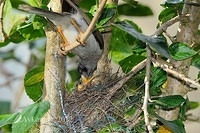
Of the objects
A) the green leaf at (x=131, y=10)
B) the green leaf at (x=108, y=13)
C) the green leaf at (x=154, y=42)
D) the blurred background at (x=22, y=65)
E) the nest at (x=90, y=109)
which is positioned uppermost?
the green leaf at (x=154, y=42)

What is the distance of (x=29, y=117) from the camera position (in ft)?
3.71

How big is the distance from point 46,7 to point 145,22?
5.74ft

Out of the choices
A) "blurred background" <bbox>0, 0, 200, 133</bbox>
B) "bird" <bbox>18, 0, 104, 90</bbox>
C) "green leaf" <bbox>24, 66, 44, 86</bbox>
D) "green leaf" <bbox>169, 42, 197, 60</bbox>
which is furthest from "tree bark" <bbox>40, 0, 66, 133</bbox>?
"blurred background" <bbox>0, 0, 200, 133</bbox>

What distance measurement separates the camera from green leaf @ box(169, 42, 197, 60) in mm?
1084

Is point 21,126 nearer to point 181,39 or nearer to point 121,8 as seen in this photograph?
point 181,39

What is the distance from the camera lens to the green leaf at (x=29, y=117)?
1.13m

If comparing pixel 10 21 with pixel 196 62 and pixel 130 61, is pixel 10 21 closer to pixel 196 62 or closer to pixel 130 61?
pixel 130 61

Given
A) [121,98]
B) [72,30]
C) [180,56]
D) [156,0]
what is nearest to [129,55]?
[121,98]

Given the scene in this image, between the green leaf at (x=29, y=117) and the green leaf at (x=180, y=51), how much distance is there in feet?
1.08

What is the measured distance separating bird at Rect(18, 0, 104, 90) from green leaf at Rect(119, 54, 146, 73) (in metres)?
0.13

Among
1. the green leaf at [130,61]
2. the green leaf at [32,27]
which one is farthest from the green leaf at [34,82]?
the green leaf at [130,61]

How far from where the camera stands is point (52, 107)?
1.25m

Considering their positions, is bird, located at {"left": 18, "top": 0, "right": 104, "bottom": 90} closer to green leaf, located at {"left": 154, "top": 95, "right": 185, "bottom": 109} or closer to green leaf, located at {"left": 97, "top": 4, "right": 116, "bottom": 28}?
green leaf, located at {"left": 97, "top": 4, "right": 116, "bottom": 28}

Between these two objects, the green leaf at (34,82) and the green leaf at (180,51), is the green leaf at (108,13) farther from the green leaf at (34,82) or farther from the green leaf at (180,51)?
the green leaf at (34,82)
